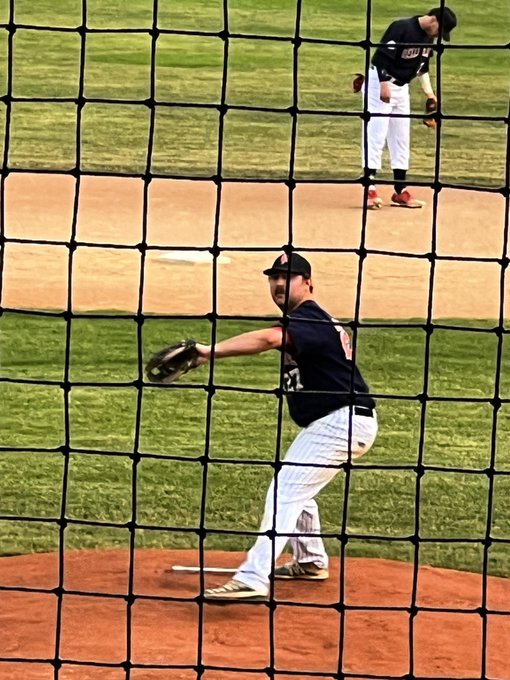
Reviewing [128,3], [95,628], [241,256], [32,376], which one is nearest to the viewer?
[95,628]

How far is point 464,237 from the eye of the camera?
14.0 meters

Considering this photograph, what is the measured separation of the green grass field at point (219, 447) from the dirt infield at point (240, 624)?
0.24 m

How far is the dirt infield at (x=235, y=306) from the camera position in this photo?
6.43 metres

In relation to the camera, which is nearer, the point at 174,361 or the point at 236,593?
the point at 174,361

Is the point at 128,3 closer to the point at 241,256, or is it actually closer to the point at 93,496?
the point at 241,256

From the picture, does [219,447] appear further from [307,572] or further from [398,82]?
[398,82]

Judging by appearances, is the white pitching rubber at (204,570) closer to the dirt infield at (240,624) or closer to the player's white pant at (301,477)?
the dirt infield at (240,624)

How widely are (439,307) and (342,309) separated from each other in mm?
694

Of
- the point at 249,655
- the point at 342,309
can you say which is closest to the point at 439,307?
the point at 342,309

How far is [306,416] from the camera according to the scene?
23.2 ft

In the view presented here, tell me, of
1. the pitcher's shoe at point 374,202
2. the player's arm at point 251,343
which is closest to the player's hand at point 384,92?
the pitcher's shoe at point 374,202

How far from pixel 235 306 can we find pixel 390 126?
3.87 meters

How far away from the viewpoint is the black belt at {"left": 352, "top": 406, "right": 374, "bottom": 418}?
7.16 metres

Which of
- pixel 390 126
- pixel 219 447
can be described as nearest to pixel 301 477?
pixel 219 447
